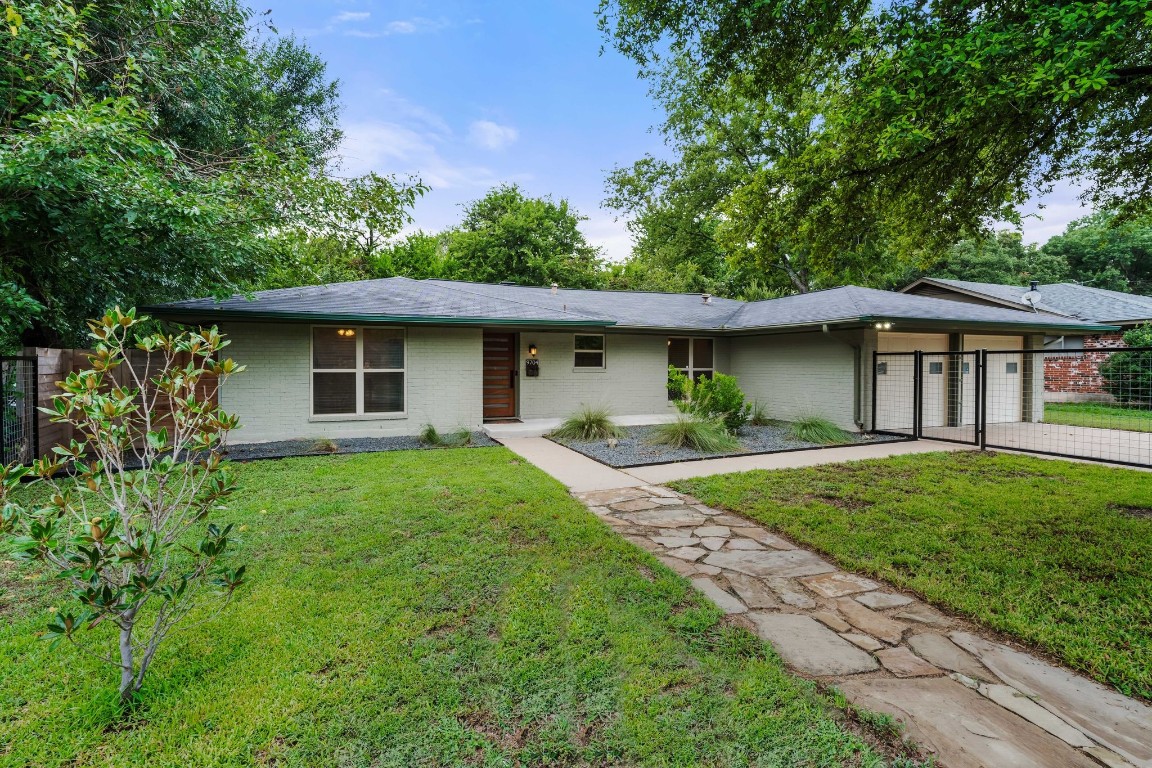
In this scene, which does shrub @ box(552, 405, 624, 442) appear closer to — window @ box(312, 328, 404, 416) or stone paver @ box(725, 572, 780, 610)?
window @ box(312, 328, 404, 416)

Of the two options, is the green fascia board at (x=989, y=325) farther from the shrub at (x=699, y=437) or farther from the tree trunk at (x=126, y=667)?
the tree trunk at (x=126, y=667)

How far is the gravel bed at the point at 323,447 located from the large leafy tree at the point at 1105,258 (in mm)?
35996

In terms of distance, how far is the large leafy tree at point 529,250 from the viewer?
82.7ft

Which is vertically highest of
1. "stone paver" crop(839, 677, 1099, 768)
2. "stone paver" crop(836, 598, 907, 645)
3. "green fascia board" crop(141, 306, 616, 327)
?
"green fascia board" crop(141, 306, 616, 327)

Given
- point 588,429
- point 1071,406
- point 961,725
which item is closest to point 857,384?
point 588,429

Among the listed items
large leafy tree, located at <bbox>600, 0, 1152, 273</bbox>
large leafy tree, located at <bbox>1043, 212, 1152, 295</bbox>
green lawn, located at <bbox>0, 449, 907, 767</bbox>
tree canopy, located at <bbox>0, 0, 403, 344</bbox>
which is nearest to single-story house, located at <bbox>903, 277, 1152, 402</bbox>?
large leafy tree, located at <bbox>600, 0, 1152, 273</bbox>

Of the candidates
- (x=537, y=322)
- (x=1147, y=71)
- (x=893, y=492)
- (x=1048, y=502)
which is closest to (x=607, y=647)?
(x=893, y=492)

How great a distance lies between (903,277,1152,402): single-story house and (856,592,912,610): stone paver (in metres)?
15.7

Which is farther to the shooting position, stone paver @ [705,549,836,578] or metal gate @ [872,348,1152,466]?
metal gate @ [872,348,1152,466]

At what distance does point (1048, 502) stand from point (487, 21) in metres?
12.5

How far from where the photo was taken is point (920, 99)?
3982 millimetres

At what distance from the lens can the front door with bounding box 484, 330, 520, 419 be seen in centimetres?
1084

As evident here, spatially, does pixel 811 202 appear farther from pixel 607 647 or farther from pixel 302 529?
pixel 302 529

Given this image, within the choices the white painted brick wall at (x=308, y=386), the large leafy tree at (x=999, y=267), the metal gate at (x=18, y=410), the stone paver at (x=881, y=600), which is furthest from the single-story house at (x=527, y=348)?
the large leafy tree at (x=999, y=267)
